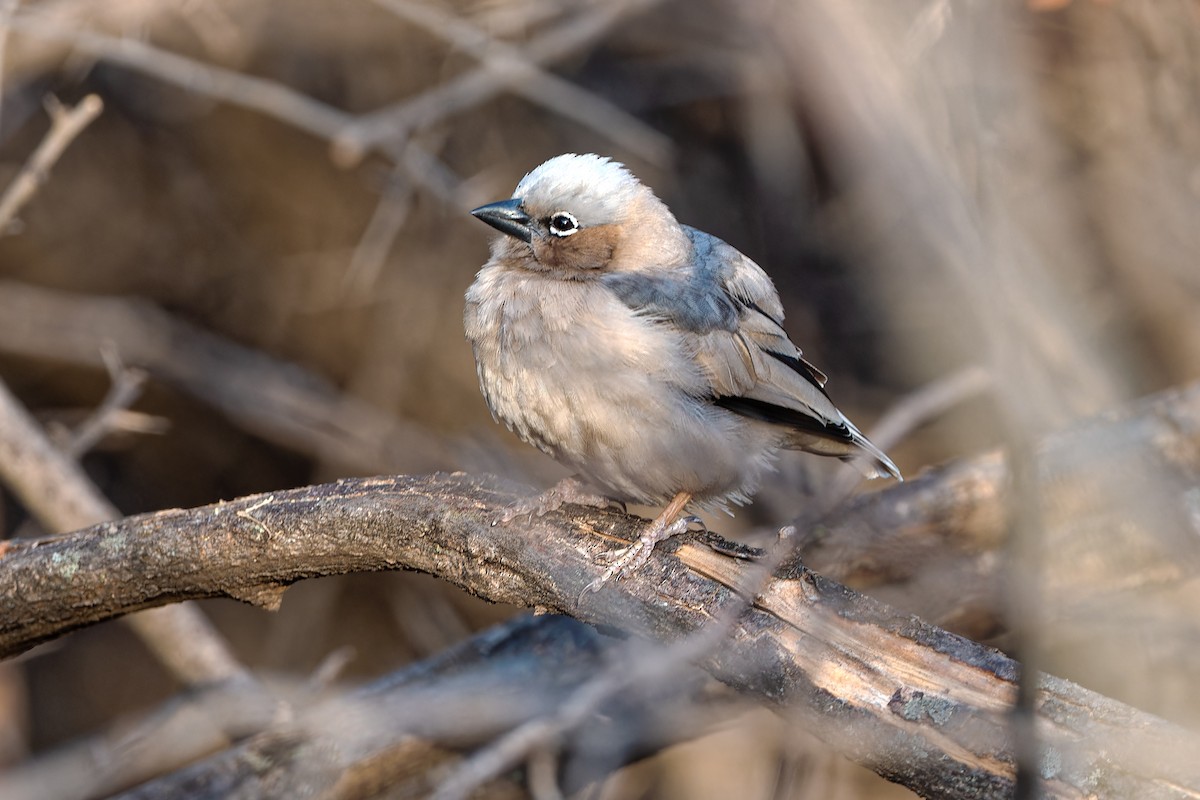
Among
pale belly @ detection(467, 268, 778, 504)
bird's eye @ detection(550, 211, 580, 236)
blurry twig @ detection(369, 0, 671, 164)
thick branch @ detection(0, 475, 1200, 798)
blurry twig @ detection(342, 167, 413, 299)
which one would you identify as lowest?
thick branch @ detection(0, 475, 1200, 798)

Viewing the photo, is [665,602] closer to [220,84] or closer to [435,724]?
[435,724]

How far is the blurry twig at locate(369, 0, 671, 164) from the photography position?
5.55 m

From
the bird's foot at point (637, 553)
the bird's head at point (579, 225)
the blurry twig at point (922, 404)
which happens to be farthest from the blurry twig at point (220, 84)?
the bird's foot at point (637, 553)

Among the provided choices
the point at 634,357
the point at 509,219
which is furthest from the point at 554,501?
the point at 509,219

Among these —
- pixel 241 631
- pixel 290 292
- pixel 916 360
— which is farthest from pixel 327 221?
pixel 916 360

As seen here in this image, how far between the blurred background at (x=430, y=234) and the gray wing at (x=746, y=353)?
5.66ft

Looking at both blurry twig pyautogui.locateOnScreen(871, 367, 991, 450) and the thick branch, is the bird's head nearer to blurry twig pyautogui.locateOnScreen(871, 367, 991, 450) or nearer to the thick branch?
the thick branch

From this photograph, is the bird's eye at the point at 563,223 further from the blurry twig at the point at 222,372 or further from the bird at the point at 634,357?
the blurry twig at the point at 222,372

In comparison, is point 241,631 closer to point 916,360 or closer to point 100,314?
point 100,314

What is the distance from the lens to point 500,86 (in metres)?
6.18

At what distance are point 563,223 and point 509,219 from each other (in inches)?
7.5

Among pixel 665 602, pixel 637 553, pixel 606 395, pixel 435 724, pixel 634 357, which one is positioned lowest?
pixel 435 724

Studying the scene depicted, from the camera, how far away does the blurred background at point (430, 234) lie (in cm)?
615

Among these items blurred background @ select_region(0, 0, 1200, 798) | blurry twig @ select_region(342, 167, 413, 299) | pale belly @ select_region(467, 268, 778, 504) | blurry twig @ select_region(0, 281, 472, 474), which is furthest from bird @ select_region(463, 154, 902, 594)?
blurry twig @ select_region(0, 281, 472, 474)
